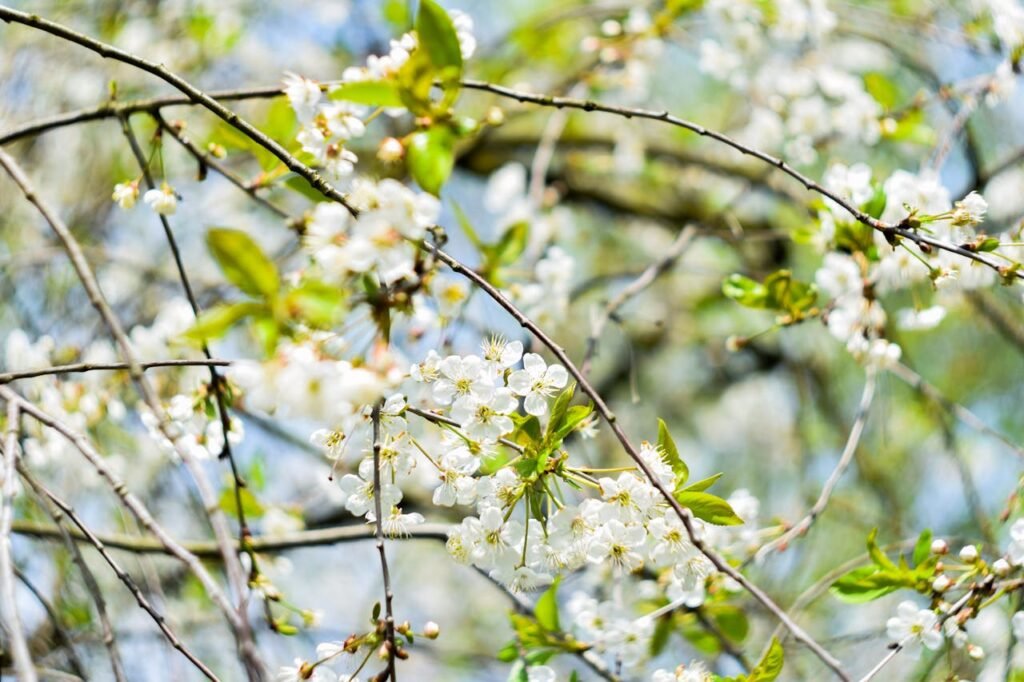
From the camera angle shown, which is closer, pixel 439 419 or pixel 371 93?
pixel 371 93

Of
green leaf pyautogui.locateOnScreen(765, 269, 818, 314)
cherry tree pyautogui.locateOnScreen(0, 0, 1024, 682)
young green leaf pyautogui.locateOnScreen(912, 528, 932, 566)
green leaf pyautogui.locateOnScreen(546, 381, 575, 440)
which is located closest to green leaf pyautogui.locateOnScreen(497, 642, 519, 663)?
cherry tree pyautogui.locateOnScreen(0, 0, 1024, 682)

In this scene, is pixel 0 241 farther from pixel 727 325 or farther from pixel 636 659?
pixel 727 325

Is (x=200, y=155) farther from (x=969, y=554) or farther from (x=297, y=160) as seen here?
(x=969, y=554)

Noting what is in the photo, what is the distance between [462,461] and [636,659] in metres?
0.68

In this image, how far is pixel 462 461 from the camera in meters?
1.15

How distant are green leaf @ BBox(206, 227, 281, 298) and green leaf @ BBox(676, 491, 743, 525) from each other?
0.57 metres

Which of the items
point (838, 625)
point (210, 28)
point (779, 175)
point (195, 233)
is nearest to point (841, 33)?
point (779, 175)

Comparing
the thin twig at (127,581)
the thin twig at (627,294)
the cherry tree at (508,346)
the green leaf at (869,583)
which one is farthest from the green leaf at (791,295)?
the thin twig at (127,581)

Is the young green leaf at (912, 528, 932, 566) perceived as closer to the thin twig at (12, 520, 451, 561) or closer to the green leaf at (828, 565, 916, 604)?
the green leaf at (828, 565, 916, 604)

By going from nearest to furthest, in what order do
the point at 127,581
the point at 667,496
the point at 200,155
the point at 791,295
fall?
1. the point at 667,496
2. the point at 127,581
3. the point at 200,155
4. the point at 791,295

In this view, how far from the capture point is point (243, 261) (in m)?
0.84

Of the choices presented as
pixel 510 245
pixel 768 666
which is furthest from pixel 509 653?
pixel 510 245

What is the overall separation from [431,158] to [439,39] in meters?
0.13

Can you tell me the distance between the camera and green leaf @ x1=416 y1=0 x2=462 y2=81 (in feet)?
3.18
